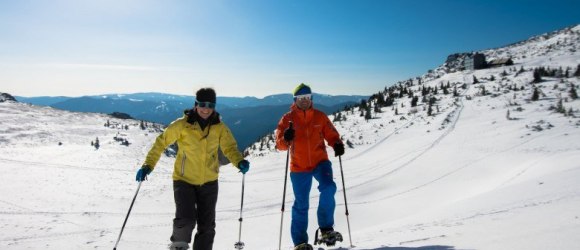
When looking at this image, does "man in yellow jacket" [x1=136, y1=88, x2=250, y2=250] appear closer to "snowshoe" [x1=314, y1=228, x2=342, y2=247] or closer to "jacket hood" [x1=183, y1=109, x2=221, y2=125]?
"jacket hood" [x1=183, y1=109, x2=221, y2=125]

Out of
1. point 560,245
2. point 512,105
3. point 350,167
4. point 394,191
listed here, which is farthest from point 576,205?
point 512,105

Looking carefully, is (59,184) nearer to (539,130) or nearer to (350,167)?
(350,167)

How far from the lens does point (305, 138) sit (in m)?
5.52

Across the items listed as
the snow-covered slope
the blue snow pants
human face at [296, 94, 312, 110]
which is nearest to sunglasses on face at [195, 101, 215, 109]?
human face at [296, 94, 312, 110]

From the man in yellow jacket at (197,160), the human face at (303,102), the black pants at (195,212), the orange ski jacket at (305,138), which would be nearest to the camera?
the black pants at (195,212)

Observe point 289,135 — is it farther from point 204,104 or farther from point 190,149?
point 190,149

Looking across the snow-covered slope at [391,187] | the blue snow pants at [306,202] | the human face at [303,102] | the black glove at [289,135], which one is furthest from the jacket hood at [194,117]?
the snow-covered slope at [391,187]

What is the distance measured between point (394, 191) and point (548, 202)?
5013mm

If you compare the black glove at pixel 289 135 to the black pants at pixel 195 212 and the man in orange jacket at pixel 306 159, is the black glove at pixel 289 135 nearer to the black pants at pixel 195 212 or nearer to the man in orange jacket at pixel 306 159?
the man in orange jacket at pixel 306 159

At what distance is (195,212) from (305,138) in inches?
72.7

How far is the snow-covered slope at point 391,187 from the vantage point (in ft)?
17.2

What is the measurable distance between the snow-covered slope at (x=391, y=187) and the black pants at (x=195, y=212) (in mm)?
2053

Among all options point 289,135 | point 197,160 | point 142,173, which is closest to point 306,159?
point 289,135

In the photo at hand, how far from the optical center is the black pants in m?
4.45
